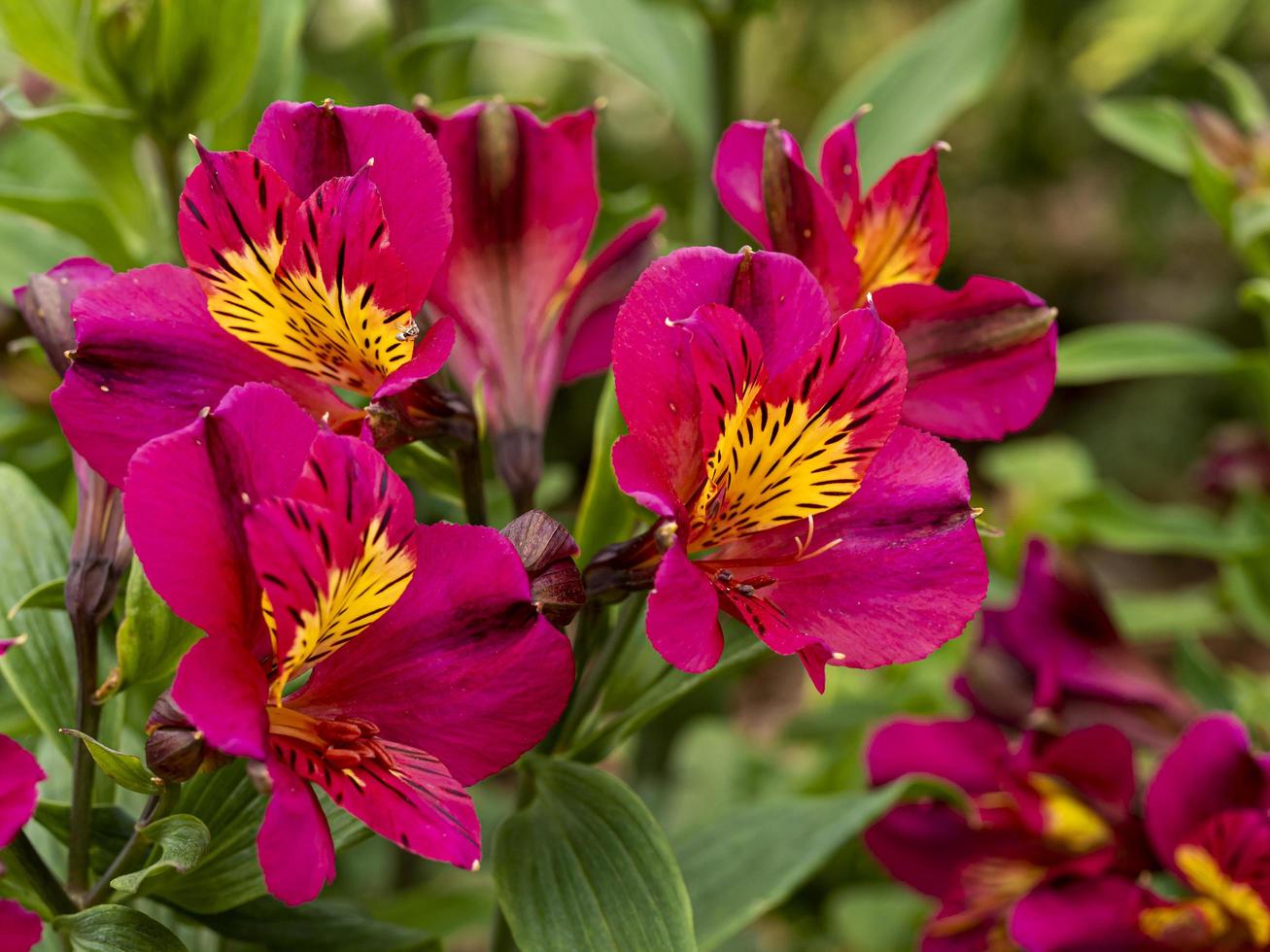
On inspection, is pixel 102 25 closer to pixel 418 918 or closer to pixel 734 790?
pixel 418 918

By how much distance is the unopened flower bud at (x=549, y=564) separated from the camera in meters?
0.47

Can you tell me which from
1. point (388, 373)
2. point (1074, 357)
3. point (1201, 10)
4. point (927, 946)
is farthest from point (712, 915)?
point (1201, 10)

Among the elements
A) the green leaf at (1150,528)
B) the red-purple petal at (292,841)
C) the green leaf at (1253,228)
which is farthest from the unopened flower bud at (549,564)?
the green leaf at (1150,528)

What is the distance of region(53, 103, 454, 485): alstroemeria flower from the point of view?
18.9 inches

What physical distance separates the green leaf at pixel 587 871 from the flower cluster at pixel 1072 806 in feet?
0.89

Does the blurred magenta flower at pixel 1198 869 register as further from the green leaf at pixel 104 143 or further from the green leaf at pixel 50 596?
the green leaf at pixel 104 143

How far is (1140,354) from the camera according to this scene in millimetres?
1081

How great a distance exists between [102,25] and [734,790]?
82 cm

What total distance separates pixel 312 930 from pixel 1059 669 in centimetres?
47

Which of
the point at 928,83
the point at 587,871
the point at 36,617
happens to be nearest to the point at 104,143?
the point at 36,617

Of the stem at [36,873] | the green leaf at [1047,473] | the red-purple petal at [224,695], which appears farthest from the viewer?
the green leaf at [1047,473]

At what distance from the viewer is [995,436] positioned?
1.88 feet

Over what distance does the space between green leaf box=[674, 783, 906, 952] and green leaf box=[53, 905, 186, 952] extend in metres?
0.30

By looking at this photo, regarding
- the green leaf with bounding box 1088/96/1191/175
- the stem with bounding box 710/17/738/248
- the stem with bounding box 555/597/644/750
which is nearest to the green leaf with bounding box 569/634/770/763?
the stem with bounding box 555/597/644/750
